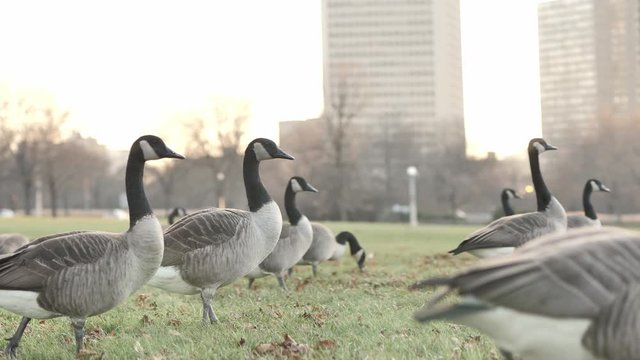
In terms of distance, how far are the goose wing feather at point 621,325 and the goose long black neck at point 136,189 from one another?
4212mm

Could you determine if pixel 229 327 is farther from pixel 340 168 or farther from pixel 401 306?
pixel 340 168

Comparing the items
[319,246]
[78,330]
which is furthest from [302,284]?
[78,330]

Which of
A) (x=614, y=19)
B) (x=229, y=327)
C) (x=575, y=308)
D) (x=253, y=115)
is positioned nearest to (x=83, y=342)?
(x=229, y=327)

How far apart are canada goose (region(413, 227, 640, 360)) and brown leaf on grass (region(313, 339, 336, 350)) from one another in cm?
247

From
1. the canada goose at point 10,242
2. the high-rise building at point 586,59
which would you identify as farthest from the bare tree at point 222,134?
the high-rise building at point 586,59

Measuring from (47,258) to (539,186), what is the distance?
8.12 meters

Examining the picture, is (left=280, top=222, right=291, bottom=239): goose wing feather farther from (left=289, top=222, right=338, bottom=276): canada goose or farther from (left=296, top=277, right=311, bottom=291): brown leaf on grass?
(left=289, top=222, right=338, bottom=276): canada goose

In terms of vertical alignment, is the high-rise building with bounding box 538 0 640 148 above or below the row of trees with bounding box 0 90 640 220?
above

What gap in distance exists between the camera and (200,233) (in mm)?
7594

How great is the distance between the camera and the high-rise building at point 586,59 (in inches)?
4720

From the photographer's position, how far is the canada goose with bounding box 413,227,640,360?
3016 mm

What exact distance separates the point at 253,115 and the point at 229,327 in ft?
212

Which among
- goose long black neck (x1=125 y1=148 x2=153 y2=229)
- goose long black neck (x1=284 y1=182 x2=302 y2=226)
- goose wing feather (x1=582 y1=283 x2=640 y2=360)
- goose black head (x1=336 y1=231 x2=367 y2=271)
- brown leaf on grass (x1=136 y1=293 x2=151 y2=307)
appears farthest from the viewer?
goose black head (x1=336 y1=231 x2=367 y2=271)

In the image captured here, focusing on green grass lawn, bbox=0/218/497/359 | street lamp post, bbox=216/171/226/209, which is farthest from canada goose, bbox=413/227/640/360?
street lamp post, bbox=216/171/226/209
